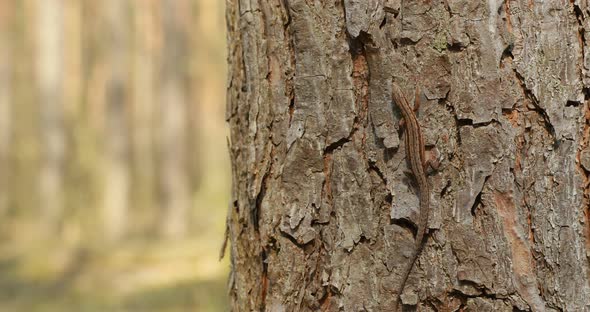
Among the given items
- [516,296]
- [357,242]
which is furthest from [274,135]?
[516,296]

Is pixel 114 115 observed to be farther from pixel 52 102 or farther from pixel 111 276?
pixel 111 276

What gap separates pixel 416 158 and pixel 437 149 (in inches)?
3.2

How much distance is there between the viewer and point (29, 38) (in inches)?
1037

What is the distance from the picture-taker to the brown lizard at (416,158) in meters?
2.21

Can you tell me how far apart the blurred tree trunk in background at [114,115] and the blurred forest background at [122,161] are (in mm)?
43

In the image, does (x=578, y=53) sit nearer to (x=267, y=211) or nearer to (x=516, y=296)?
(x=516, y=296)

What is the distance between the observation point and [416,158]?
7.27ft

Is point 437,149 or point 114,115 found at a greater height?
point 437,149

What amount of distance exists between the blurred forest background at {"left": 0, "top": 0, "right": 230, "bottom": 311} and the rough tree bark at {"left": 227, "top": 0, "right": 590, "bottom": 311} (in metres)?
5.55

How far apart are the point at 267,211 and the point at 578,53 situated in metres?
1.08

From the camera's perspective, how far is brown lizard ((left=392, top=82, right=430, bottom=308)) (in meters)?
2.21

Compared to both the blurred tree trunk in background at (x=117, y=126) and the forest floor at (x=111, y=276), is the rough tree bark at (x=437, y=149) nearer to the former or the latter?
the forest floor at (x=111, y=276)

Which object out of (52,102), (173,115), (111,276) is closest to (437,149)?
(111,276)

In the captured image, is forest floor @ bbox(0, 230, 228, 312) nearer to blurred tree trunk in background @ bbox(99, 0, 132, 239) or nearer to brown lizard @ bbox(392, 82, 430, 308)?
blurred tree trunk in background @ bbox(99, 0, 132, 239)
